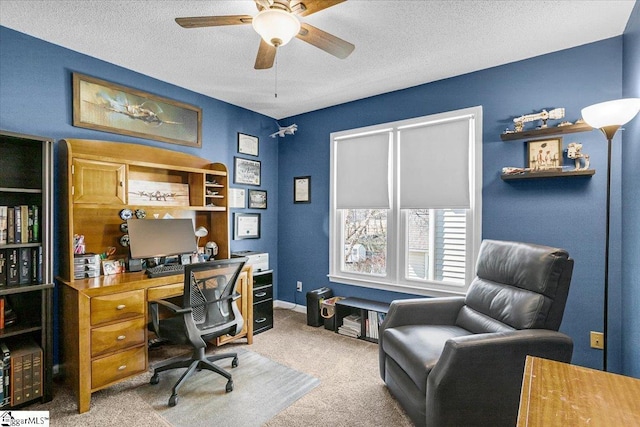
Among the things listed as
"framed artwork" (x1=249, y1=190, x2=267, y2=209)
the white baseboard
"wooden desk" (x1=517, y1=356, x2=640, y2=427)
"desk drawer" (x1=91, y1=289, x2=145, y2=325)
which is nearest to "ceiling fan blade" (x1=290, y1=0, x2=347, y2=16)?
"wooden desk" (x1=517, y1=356, x2=640, y2=427)

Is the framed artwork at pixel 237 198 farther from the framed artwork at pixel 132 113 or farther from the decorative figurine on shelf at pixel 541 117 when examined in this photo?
the decorative figurine on shelf at pixel 541 117

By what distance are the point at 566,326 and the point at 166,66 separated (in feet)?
13.3

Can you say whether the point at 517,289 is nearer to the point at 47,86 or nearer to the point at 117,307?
the point at 117,307

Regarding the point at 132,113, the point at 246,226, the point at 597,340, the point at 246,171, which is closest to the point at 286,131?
the point at 246,171

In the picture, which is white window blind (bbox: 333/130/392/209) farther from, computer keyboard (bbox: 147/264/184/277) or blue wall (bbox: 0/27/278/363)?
computer keyboard (bbox: 147/264/184/277)

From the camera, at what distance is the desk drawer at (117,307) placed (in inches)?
86.0

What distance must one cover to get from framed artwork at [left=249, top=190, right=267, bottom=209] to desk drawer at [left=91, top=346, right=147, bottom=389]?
2.11 m

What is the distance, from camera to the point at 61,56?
8.37 feet

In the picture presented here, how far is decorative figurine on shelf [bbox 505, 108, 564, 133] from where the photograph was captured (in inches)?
97.7

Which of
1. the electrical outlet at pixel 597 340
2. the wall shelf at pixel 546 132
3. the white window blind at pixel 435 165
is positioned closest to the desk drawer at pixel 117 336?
the white window blind at pixel 435 165

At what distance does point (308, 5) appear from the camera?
1668 millimetres

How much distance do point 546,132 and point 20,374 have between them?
4131 millimetres

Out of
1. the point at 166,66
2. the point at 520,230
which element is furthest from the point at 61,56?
the point at 520,230

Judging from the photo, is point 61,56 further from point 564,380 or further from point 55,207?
point 564,380
